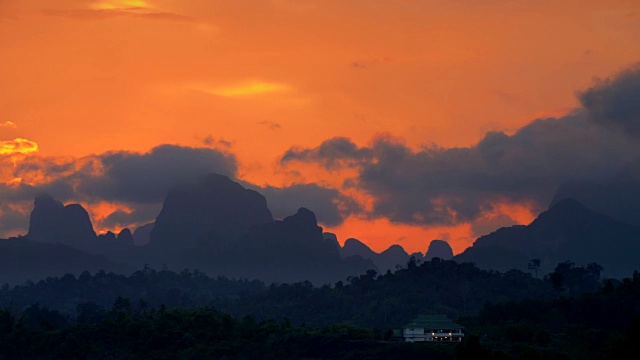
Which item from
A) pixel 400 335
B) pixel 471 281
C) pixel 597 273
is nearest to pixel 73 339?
pixel 400 335

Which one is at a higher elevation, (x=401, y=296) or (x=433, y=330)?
(x=401, y=296)

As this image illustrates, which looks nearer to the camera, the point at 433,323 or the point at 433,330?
the point at 433,330

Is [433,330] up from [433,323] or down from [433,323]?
down

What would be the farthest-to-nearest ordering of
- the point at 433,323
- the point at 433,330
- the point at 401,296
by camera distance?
the point at 401,296 < the point at 433,323 < the point at 433,330

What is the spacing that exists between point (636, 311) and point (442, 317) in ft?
80.5

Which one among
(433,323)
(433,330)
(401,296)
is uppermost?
(401,296)

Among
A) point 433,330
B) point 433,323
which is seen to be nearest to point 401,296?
point 433,323

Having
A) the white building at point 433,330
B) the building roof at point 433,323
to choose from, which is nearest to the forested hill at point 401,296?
the building roof at point 433,323

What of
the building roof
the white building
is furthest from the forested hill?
the white building

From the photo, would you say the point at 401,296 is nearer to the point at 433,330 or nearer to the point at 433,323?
the point at 433,323

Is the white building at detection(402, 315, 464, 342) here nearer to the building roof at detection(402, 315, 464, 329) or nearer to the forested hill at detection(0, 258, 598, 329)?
the building roof at detection(402, 315, 464, 329)

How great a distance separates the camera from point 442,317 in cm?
12050

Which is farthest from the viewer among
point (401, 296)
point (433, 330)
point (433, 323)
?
point (401, 296)

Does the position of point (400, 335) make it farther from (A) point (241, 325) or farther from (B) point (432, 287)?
(B) point (432, 287)
